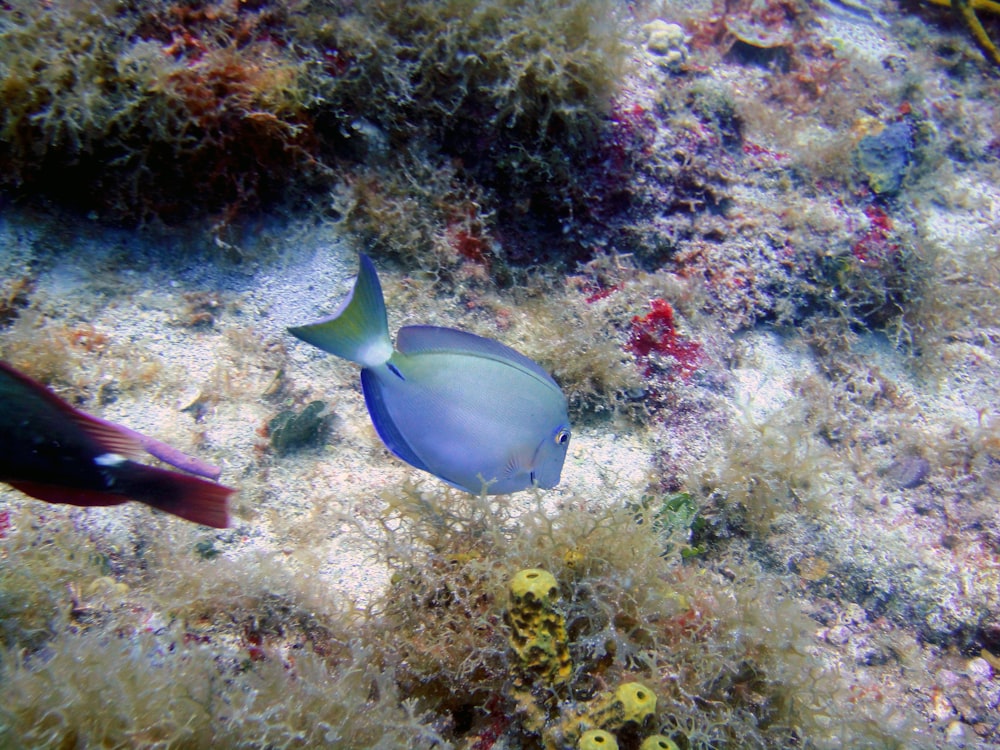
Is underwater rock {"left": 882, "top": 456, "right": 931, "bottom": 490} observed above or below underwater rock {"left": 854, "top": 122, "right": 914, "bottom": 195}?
below

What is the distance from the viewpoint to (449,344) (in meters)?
1.92

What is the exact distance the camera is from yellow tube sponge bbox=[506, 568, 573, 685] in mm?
1992

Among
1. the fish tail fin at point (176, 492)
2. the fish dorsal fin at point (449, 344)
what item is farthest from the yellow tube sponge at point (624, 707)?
the fish tail fin at point (176, 492)

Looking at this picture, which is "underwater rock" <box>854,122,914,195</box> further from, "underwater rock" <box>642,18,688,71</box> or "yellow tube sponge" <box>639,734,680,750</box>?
"yellow tube sponge" <box>639,734,680,750</box>

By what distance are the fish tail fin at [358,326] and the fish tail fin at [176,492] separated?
567 mm

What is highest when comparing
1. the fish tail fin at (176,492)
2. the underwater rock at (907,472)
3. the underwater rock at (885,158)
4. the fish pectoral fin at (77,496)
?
the underwater rock at (885,158)

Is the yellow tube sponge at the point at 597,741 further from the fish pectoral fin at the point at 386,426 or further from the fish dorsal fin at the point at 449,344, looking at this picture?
the fish dorsal fin at the point at 449,344

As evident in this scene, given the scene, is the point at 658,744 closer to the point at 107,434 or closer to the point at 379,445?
the point at 379,445

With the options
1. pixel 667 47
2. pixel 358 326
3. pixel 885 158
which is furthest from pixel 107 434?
pixel 885 158

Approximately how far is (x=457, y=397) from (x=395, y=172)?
216 centimetres

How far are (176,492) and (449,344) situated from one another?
3.38 feet

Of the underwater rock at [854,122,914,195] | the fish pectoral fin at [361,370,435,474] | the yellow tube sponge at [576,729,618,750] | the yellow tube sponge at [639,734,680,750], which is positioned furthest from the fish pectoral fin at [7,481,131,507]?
the underwater rock at [854,122,914,195]

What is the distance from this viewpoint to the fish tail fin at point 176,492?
164 centimetres

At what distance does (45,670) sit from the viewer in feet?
5.32
